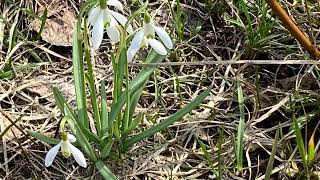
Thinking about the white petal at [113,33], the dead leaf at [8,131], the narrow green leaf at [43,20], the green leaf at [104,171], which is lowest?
the green leaf at [104,171]

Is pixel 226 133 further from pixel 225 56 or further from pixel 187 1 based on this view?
pixel 187 1

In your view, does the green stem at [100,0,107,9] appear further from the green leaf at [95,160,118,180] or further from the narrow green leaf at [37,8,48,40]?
the narrow green leaf at [37,8,48,40]

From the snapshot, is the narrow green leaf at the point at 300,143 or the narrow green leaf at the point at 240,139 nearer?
the narrow green leaf at the point at 300,143

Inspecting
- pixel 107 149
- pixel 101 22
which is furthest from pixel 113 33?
pixel 107 149

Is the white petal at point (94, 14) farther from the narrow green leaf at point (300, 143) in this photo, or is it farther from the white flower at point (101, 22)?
the narrow green leaf at point (300, 143)

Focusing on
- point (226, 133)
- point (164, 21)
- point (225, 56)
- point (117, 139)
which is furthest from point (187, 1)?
point (117, 139)

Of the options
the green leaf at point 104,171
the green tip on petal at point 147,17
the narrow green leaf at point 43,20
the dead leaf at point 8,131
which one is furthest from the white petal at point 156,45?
the narrow green leaf at point 43,20
